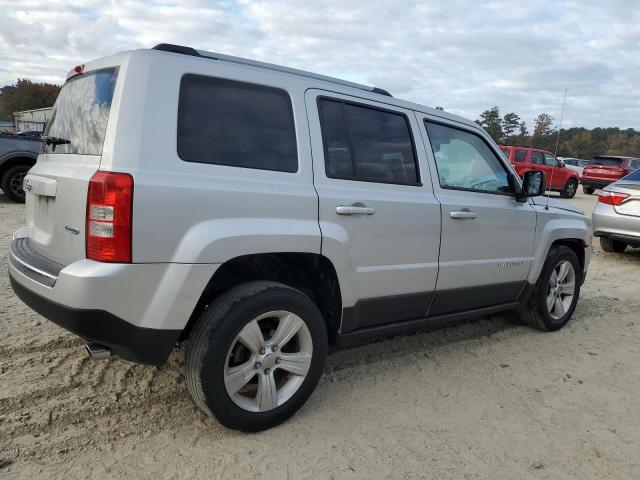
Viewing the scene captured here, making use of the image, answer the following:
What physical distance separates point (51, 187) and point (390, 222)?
6.27 feet

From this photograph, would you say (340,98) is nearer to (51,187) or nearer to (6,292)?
(51,187)

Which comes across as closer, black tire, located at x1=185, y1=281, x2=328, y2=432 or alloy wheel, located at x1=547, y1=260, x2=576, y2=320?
black tire, located at x1=185, y1=281, x2=328, y2=432

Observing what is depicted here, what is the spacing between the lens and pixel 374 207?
123 inches

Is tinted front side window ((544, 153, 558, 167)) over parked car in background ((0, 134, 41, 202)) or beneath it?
over

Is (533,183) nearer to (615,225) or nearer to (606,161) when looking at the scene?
(615,225)

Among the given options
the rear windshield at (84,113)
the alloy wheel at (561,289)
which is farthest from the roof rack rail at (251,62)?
the alloy wheel at (561,289)

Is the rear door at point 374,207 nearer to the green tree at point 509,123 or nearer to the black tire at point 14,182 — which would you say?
the black tire at point 14,182

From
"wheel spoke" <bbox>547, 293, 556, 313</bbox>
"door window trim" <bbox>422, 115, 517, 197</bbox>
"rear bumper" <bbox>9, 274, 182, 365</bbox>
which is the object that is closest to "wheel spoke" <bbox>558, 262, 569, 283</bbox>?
"wheel spoke" <bbox>547, 293, 556, 313</bbox>

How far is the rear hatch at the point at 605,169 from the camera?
20.5m

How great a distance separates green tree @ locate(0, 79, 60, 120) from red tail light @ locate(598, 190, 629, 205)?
73301 millimetres

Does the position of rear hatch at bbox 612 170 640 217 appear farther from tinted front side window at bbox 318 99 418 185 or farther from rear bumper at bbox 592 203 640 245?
tinted front side window at bbox 318 99 418 185

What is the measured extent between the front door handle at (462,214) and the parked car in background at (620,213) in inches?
218

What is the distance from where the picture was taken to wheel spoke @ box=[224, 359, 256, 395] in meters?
2.67

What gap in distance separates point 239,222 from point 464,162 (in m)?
2.08
